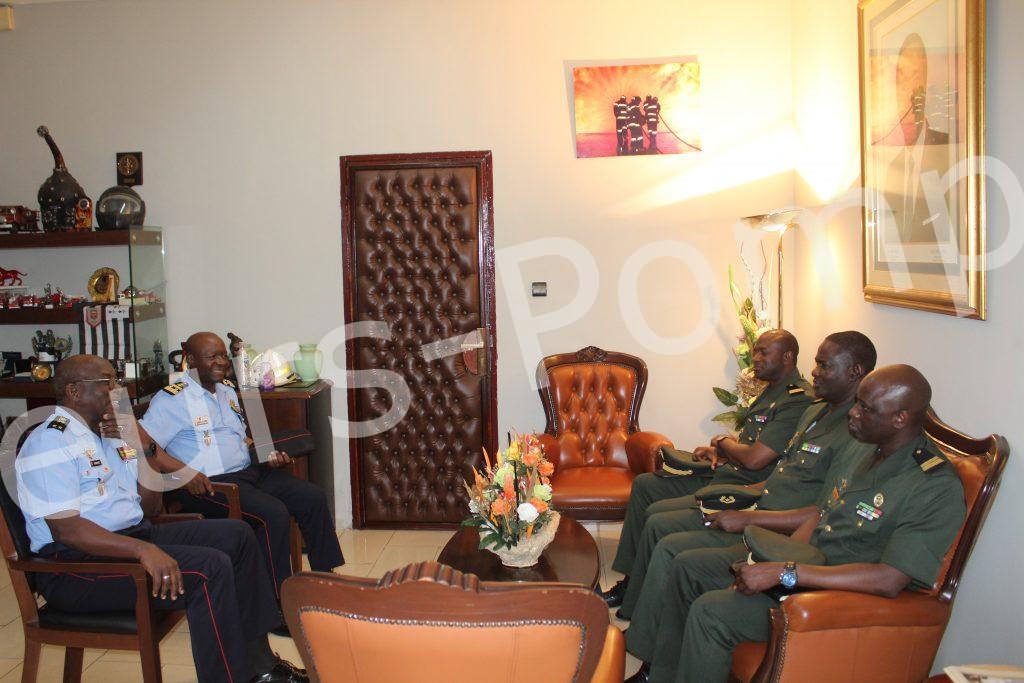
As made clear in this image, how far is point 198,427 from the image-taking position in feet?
13.2

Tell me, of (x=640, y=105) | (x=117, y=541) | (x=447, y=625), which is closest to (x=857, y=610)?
(x=447, y=625)

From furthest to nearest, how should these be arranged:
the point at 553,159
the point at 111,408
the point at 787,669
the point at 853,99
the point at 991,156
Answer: the point at 553,159
the point at 853,99
the point at 111,408
the point at 991,156
the point at 787,669

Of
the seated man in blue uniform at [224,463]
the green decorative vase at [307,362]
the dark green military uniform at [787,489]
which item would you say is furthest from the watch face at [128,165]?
the dark green military uniform at [787,489]

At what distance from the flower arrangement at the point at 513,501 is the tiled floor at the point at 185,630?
0.84 m

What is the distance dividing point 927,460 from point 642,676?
1382mm

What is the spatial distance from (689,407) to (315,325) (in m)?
2.45

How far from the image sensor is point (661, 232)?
17.0ft

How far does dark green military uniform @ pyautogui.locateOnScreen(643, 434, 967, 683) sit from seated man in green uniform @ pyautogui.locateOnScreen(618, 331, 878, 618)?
336 mm

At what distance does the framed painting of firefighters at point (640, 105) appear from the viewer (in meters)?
5.08

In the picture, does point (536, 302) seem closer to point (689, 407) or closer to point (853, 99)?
point (689, 407)

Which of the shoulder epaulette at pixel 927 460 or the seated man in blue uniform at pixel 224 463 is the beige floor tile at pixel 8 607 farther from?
the shoulder epaulette at pixel 927 460

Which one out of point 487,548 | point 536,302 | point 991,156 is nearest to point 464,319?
point 536,302

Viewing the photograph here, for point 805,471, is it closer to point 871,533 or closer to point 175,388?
point 871,533

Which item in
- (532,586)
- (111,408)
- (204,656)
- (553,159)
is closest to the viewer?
(532,586)
